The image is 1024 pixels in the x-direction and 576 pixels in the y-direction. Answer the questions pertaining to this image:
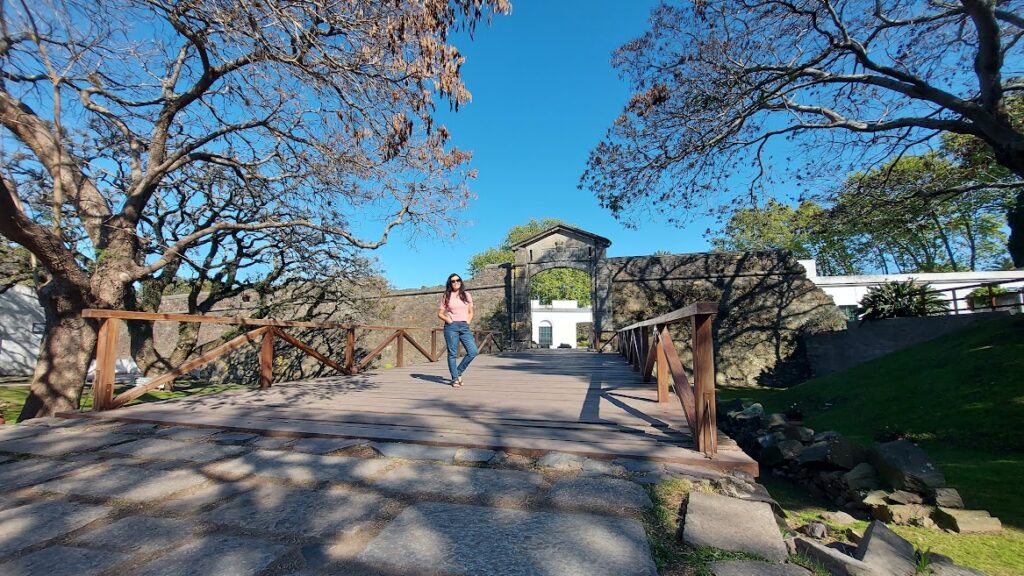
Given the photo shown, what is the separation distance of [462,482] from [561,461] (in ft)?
1.80

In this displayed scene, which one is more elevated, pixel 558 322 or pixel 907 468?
pixel 558 322

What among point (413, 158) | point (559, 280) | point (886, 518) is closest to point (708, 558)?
point (886, 518)

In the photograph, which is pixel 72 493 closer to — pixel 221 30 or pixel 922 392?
pixel 221 30

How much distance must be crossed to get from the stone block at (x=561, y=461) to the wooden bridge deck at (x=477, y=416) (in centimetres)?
8

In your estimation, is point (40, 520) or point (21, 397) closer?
point (40, 520)

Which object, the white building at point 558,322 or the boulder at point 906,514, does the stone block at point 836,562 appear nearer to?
the boulder at point 906,514

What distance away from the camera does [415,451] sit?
8.21ft

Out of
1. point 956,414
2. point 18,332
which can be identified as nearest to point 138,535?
point 956,414

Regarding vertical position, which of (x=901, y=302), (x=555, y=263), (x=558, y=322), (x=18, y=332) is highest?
(x=555, y=263)

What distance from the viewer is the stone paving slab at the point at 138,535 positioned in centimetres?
145

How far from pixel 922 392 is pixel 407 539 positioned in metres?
9.17

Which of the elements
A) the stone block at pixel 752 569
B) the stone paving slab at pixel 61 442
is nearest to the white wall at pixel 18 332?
the stone paving slab at pixel 61 442

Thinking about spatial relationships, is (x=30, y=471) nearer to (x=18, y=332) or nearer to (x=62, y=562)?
(x=62, y=562)

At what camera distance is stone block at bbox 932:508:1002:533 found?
12.0 ft
